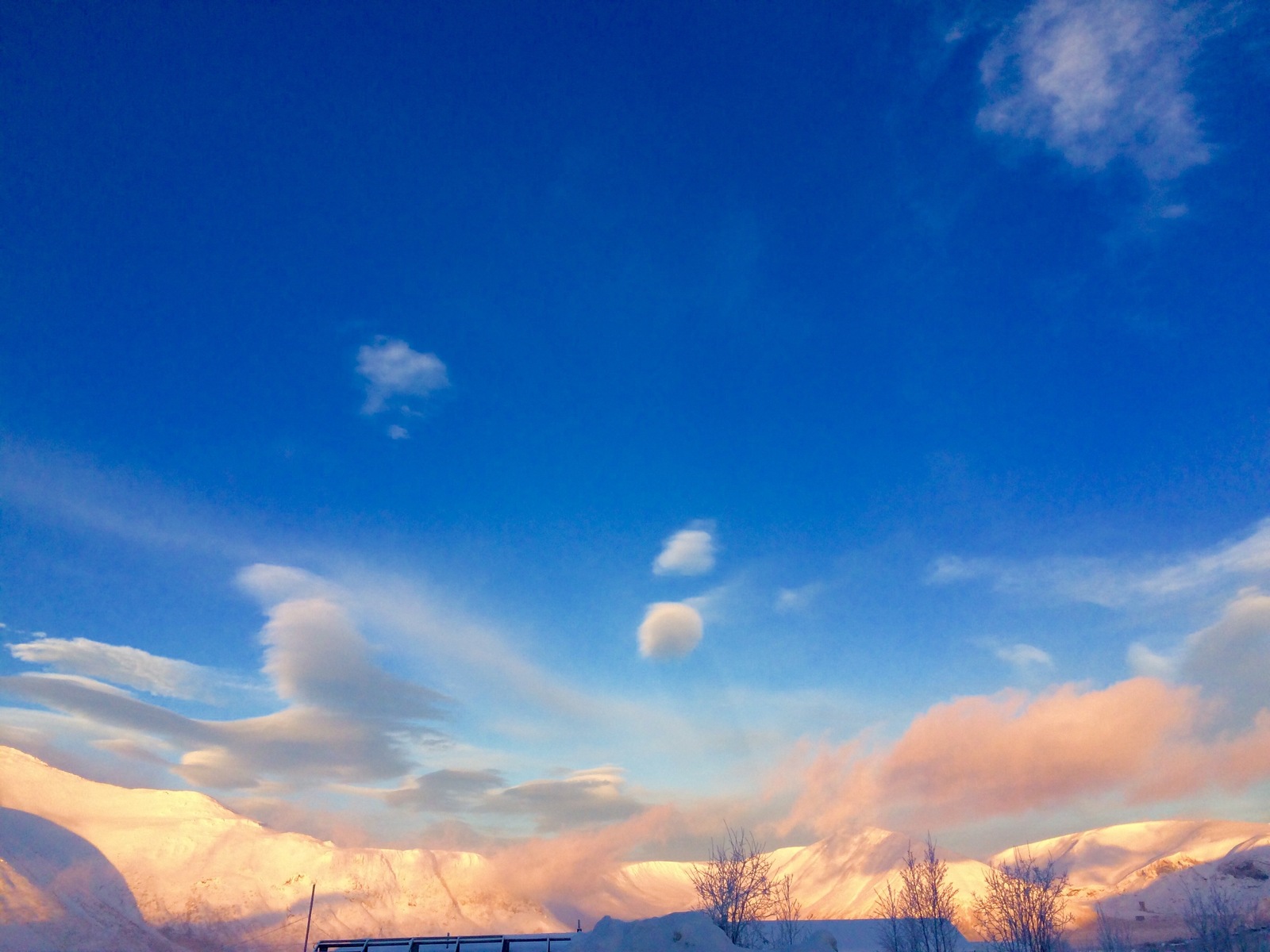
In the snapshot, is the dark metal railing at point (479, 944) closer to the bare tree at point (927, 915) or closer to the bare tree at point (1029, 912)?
the bare tree at point (927, 915)

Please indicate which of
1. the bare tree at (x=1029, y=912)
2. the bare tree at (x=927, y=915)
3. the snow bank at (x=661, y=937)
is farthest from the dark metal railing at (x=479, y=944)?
the bare tree at (x=1029, y=912)

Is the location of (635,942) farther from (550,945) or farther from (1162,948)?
(1162,948)

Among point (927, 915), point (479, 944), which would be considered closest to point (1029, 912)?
point (927, 915)

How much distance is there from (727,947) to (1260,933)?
254 feet

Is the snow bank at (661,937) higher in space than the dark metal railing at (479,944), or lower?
higher

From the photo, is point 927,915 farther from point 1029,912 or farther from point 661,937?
point 661,937

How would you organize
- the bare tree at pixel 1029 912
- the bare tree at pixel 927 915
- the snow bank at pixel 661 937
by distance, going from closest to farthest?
the snow bank at pixel 661 937
the bare tree at pixel 1029 912
the bare tree at pixel 927 915

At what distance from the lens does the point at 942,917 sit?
263ft

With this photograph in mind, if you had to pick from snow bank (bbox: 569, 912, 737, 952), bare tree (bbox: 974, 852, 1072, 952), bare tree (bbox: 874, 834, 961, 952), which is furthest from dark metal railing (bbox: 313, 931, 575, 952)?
bare tree (bbox: 974, 852, 1072, 952)

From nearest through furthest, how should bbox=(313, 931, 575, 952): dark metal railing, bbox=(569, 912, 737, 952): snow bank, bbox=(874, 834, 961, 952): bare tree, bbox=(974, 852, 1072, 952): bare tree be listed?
bbox=(569, 912, 737, 952): snow bank < bbox=(313, 931, 575, 952): dark metal railing < bbox=(974, 852, 1072, 952): bare tree < bbox=(874, 834, 961, 952): bare tree

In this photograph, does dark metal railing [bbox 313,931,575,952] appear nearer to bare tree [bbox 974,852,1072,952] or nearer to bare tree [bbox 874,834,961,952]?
bare tree [bbox 874,834,961,952]

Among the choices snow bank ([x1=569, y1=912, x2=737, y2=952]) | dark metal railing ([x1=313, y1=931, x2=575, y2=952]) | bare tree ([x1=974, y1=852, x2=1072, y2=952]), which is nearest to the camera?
snow bank ([x1=569, y1=912, x2=737, y2=952])

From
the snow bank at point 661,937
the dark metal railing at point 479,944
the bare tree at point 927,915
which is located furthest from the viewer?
the bare tree at point 927,915

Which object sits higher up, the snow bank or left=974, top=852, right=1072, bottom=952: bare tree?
the snow bank
